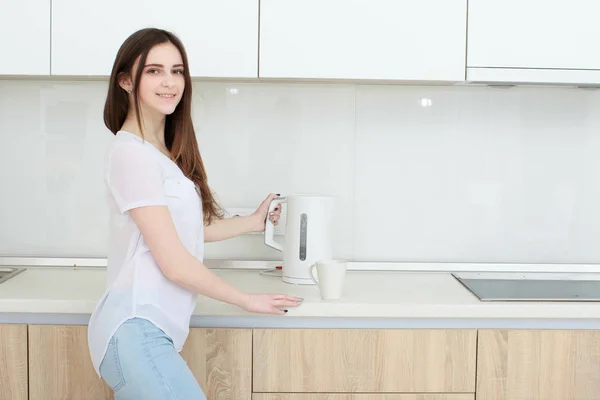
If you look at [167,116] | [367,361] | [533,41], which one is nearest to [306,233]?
[367,361]

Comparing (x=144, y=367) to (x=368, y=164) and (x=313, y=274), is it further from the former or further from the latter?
(x=368, y=164)

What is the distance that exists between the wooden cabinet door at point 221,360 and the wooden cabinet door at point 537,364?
0.62 m

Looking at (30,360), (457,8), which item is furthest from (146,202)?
(457,8)

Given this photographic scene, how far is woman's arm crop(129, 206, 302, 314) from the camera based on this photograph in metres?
1.43

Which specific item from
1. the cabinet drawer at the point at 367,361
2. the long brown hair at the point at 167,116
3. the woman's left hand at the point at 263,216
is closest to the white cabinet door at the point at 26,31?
the long brown hair at the point at 167,116

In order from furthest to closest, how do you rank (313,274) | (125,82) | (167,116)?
(313,274) < (167,116) < (125,82)

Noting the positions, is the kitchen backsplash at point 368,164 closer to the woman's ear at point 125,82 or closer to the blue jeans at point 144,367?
the woman's ear at point 125,82

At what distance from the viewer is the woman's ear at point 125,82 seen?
1563 mm

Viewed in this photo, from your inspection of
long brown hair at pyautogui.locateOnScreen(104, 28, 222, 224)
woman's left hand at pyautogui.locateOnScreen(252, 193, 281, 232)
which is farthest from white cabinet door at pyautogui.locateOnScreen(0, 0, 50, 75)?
woman's left hand at pyautogui.locateOnScreen(252, 193, 281, 232)

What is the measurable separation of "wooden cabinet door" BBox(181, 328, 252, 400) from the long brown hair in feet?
1.06

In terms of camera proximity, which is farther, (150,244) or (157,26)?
(157,26)

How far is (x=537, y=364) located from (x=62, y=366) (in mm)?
1270

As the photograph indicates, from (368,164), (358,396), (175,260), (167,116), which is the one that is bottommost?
(358,396)

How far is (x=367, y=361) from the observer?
180cm
